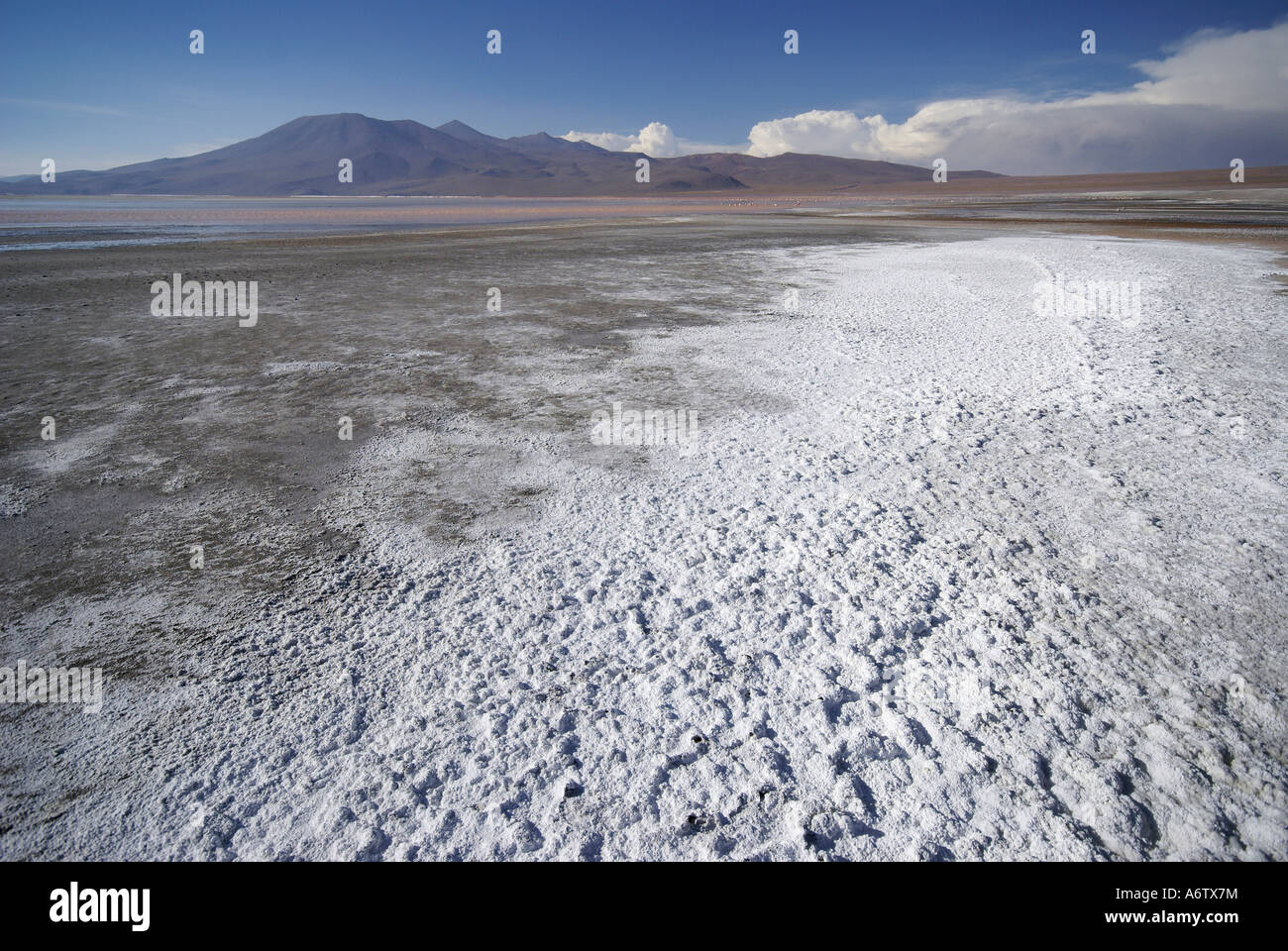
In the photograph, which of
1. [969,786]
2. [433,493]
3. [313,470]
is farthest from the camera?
[313,470]

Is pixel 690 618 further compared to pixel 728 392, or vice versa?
pixel 728 392

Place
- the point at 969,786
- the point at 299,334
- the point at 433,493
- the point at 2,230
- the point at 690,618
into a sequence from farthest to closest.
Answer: the point at 2,230 < the point at 299,334 < the point at 433,493 < the point at 690,618 < the point at 969,786

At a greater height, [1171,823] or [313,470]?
[313,470]

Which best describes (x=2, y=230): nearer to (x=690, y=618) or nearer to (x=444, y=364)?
(x=444, y=364)
